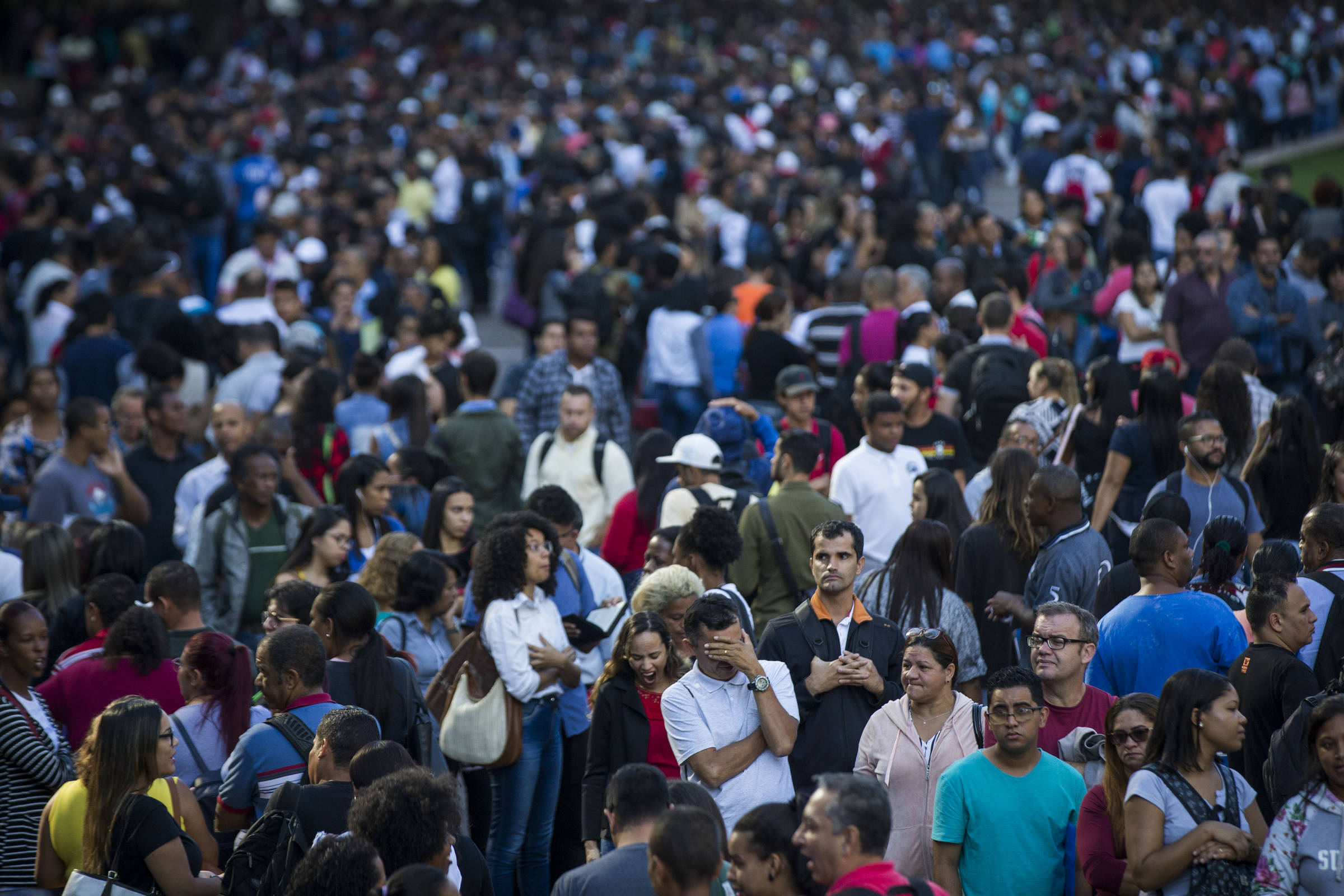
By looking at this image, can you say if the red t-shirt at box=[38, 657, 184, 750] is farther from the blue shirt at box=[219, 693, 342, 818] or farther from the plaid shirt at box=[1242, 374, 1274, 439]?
the plaid shirt at box=[1242, 374, 1274, 439]

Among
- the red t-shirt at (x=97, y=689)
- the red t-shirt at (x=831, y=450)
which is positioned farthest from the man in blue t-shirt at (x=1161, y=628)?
the red t-shirt at (x=97, y=689)

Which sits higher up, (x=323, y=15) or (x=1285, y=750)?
(x=323, y=15)

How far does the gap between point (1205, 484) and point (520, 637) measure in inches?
137

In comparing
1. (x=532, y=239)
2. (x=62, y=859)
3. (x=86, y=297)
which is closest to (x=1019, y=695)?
(x=62, y=859)

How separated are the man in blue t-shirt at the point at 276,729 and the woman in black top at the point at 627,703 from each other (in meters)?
1.00

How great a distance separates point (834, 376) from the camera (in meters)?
10.7

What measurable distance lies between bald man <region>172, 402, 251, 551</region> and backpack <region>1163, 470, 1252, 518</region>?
504 centimetres

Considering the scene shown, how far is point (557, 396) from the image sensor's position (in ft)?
31.1

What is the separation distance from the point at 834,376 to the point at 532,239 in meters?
4.80

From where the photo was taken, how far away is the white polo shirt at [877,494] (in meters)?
7.37

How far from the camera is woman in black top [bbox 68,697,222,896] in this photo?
4.42 metres

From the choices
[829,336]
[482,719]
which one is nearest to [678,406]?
[829,336]

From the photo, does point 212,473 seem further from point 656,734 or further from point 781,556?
point 656,734

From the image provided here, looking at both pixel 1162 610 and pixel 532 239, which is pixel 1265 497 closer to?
pixel 1162 610
